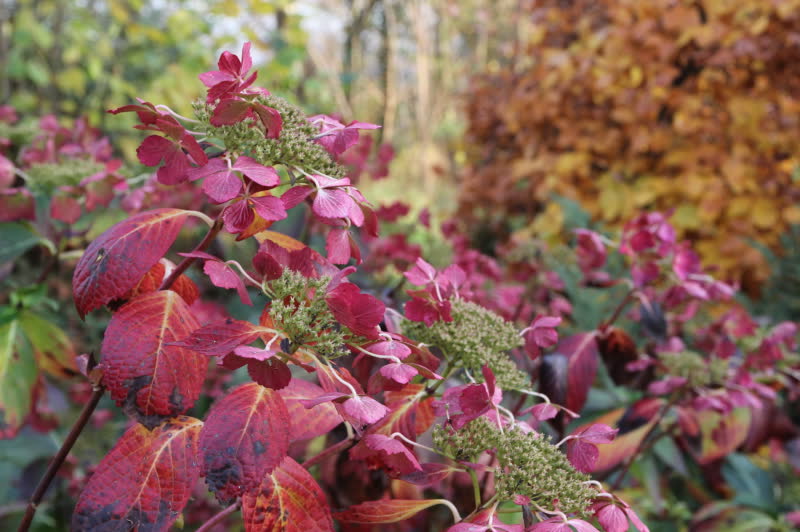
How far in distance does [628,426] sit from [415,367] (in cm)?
88

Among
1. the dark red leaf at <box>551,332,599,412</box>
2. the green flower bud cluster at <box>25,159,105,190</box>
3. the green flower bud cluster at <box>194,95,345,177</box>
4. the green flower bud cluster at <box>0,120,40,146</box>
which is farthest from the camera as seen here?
the green flower bud cluster at <box>0,120,40,146</box>

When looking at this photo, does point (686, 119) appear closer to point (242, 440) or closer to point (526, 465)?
point (526, 465)

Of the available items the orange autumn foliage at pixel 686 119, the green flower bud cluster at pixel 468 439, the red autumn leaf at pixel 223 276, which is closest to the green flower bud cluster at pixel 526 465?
the green flower bud cluster at pixel 468 439

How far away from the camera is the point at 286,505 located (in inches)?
25.5

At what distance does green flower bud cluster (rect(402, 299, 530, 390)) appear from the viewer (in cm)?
73

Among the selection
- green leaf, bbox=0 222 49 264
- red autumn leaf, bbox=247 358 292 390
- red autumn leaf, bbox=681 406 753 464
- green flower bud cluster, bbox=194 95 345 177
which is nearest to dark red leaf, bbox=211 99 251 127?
green flower bud cluster, bbox=194 95 345 177

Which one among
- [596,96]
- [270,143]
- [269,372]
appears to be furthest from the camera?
[596,96]

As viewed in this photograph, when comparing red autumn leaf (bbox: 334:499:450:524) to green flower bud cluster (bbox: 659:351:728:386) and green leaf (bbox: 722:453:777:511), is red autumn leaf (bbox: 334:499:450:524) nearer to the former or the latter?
green flower bud cluster (bbox: 659:351:728:386)

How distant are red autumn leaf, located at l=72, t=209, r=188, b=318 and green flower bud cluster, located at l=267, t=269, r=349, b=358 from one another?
0.47ft

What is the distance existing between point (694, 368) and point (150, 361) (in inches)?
39.4

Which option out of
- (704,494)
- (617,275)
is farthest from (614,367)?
(617,275)

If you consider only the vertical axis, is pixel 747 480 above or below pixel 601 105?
below

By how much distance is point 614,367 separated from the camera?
1.28 meters

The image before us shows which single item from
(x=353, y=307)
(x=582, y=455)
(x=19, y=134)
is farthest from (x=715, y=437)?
(x=19, y=134)
